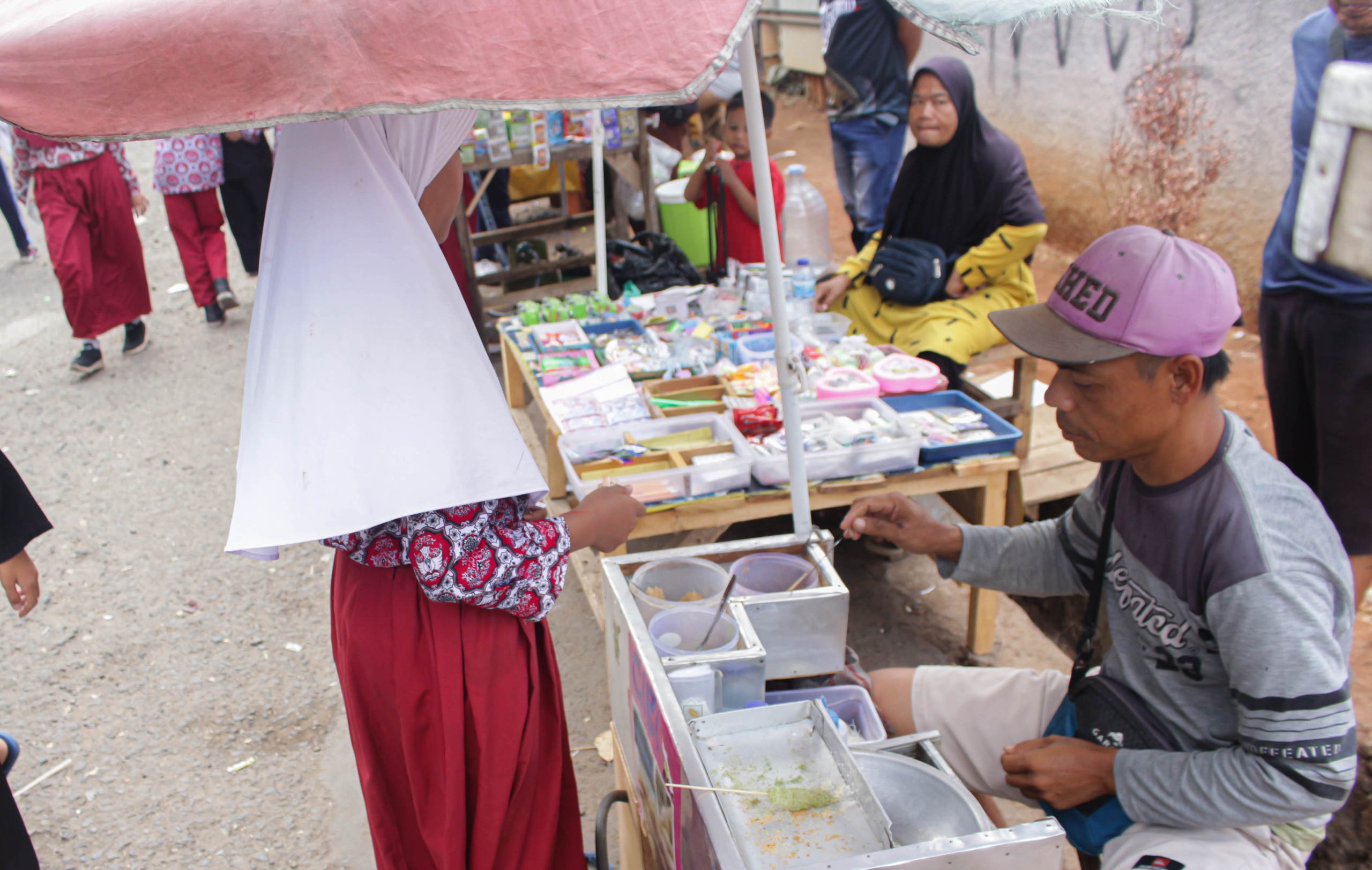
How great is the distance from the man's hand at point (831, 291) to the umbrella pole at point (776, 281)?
238 centimetres

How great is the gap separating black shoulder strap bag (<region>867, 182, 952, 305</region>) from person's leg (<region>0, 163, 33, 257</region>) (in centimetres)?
774

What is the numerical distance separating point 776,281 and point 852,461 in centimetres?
120

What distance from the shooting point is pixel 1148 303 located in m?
1.64

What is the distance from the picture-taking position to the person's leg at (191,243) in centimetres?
653

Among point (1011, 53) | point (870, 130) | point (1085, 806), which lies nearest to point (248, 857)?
point (1085, 806)

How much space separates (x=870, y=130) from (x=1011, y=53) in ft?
8.82

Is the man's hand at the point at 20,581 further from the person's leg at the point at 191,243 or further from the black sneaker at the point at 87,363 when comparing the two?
the person's leg at the point at 191,243

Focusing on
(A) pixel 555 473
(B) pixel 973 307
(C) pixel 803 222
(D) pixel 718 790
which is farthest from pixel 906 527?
(C) pixel 803 222

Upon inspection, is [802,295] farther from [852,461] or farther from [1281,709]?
[1281,709]

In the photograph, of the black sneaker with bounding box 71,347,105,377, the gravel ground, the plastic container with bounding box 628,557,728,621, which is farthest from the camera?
the black sneaker with bounding box 71,347,105,377

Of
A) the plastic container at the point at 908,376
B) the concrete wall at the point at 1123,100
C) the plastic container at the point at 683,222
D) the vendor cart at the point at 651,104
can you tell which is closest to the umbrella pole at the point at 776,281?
the vendor cart at the point at 651,104

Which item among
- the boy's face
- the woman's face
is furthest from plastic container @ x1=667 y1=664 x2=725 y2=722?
the boy's face

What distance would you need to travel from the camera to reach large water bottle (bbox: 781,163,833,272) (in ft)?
18.2

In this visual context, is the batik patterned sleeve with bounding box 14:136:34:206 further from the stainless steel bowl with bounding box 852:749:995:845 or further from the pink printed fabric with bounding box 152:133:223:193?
the stainless steel bowl with bounding box 852:749:995:845
